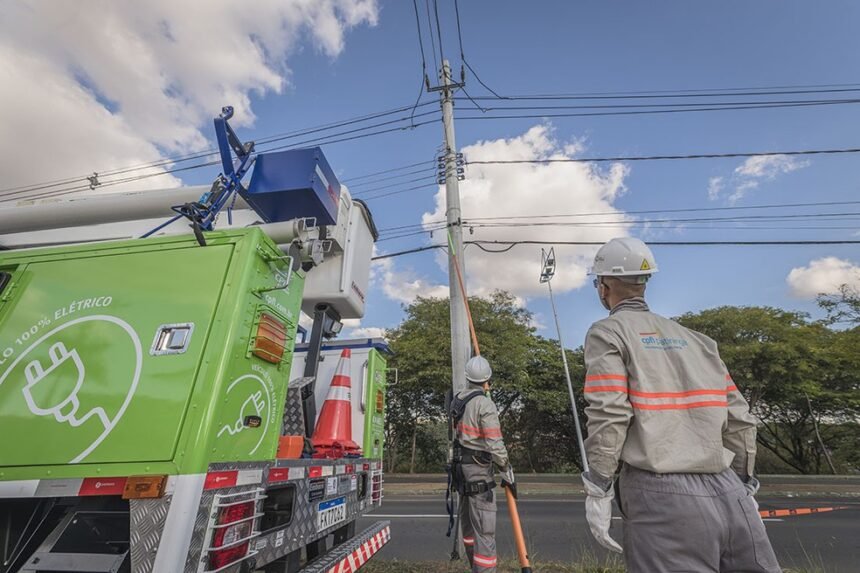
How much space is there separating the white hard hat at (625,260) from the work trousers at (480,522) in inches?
106

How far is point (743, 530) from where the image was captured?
1.50 metres

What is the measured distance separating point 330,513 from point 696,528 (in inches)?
80.7

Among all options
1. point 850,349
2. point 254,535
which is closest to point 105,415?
point 254,535

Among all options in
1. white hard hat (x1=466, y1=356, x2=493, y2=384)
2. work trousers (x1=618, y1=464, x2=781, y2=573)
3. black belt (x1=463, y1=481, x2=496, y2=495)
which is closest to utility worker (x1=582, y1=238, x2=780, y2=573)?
work trousers (x1=618, y1=464, x2=781, y2=573)

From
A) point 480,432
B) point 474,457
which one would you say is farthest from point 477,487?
point 480,432

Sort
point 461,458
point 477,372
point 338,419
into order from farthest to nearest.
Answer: point 477,372 → point 461,458 → point 338,419

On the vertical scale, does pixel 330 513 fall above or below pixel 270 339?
below

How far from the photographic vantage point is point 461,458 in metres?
4.15

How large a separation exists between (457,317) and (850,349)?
16.4m

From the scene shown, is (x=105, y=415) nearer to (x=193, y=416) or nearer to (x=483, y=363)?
(x=193, y=416)

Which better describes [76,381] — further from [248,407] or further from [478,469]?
[478,469]

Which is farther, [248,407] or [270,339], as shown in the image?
[270,339]

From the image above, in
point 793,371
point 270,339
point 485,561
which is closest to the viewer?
point 270,339

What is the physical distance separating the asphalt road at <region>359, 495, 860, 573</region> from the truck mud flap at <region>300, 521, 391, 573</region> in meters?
2.27
